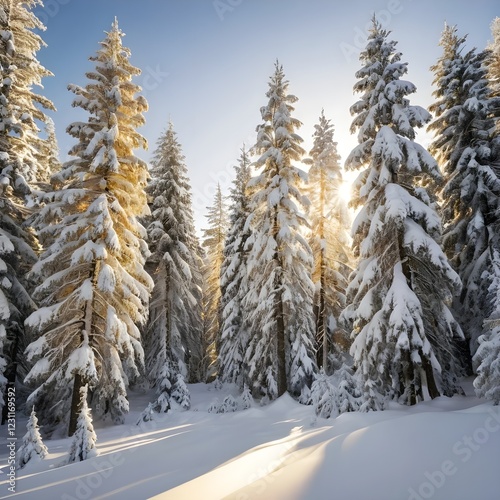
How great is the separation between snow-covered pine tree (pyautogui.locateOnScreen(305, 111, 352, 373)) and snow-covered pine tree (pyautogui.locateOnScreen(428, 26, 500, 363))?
19.9ft

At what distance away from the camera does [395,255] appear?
1262cm

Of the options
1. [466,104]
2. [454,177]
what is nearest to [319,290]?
[454,177]

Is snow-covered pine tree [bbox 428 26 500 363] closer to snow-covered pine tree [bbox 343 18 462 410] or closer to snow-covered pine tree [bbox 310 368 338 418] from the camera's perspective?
snow-covered pine tree [bbox 343 18 462 410]

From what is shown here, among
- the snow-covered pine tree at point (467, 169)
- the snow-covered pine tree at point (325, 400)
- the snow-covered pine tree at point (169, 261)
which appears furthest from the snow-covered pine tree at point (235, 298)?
the snow-covered pine tree at point (467, 169)

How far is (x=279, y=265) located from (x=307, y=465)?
1225 cm

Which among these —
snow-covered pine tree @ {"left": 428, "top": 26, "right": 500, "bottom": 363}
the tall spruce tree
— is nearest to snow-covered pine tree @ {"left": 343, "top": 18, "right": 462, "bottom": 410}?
the tall spruce tree

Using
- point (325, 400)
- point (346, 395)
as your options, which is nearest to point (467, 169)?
point (346, 395)

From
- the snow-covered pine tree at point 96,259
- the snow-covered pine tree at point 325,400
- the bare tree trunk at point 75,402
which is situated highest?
the snow-covered pine tree at point 96,259

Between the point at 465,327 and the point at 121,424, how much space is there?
1713cm

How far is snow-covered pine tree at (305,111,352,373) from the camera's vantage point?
67.7 ft

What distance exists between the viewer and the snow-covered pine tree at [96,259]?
11906 mm

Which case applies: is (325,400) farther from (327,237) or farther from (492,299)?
(327,237)

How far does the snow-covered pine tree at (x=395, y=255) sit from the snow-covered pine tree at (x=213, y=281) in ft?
59.7

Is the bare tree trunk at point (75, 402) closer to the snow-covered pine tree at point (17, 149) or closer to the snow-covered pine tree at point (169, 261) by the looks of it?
the snow-covered pine tree at point (17, 149)
